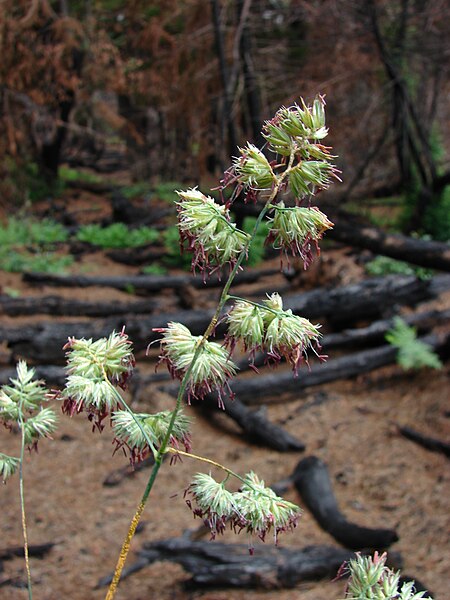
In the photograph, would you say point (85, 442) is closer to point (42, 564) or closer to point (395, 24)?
point (42, 564)

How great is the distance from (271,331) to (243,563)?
295 centimetres

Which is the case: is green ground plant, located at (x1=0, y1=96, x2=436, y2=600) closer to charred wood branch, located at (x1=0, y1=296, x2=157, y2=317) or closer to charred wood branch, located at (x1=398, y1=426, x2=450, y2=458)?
charred wood branch, located at (x1=398, y1=426, x2=450, y2=458)

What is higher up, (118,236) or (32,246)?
(118,236)

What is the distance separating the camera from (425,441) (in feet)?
19.1

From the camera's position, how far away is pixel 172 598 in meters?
3.67

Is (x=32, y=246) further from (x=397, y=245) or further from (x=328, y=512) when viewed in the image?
(x=328, y=512)

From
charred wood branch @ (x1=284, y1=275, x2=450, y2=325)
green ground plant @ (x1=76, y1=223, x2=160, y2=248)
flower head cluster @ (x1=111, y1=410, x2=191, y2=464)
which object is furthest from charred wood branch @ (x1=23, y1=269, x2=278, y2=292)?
flower head cluster @ (x1=111, y1=410, x2=191, y2=464)

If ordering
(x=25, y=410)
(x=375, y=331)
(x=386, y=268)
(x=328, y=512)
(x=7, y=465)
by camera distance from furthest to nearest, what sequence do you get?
(x=386, y=268), (x=375, y=331), (x=328, y=512), (x=25, y=410), (x=7, y=465)

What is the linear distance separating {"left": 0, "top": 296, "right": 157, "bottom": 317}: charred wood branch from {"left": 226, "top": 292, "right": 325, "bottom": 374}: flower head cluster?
7396 mm

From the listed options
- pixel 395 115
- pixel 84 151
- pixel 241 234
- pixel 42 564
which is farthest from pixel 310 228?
pixel 84 151

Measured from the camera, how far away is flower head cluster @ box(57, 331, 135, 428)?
117 cm

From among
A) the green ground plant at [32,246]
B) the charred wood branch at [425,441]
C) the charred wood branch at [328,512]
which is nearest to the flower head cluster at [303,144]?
the charred wood branch at [328,512]

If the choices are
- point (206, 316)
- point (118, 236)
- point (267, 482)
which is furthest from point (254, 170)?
point (118, 236)

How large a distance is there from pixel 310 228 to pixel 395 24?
12598 millimetres
